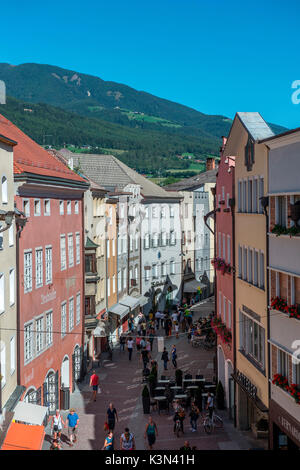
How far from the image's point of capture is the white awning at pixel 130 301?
5191 centimetres

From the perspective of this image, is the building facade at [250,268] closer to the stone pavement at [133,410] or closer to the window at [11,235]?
the stone pavement at [133,410]

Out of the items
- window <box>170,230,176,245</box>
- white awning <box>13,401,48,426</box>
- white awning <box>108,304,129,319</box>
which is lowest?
white awning <box>13,401,48,426</box>

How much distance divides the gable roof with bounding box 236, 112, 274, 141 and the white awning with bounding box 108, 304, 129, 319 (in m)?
24.3

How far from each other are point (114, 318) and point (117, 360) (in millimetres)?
5902

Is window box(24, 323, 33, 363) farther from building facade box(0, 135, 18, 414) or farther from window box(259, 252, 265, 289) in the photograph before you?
window box(259, 252, 265, 289)

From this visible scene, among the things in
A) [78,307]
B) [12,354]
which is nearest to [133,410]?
[12,354]

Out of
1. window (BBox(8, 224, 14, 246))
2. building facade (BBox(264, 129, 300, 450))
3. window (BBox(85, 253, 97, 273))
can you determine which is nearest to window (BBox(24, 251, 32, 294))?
window (BBox(8, 224, 14, 246))

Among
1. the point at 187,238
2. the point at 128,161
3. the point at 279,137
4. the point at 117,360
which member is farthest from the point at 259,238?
the point at 128,161

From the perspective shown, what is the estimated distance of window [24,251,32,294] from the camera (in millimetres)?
28156

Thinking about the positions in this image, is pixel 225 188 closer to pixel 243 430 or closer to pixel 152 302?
pixel 243 430

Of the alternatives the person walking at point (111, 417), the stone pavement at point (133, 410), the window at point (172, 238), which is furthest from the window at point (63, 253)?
the window at point (172, 238)

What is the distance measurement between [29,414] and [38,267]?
7.66 meters

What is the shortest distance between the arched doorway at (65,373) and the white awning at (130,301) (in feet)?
51.4
